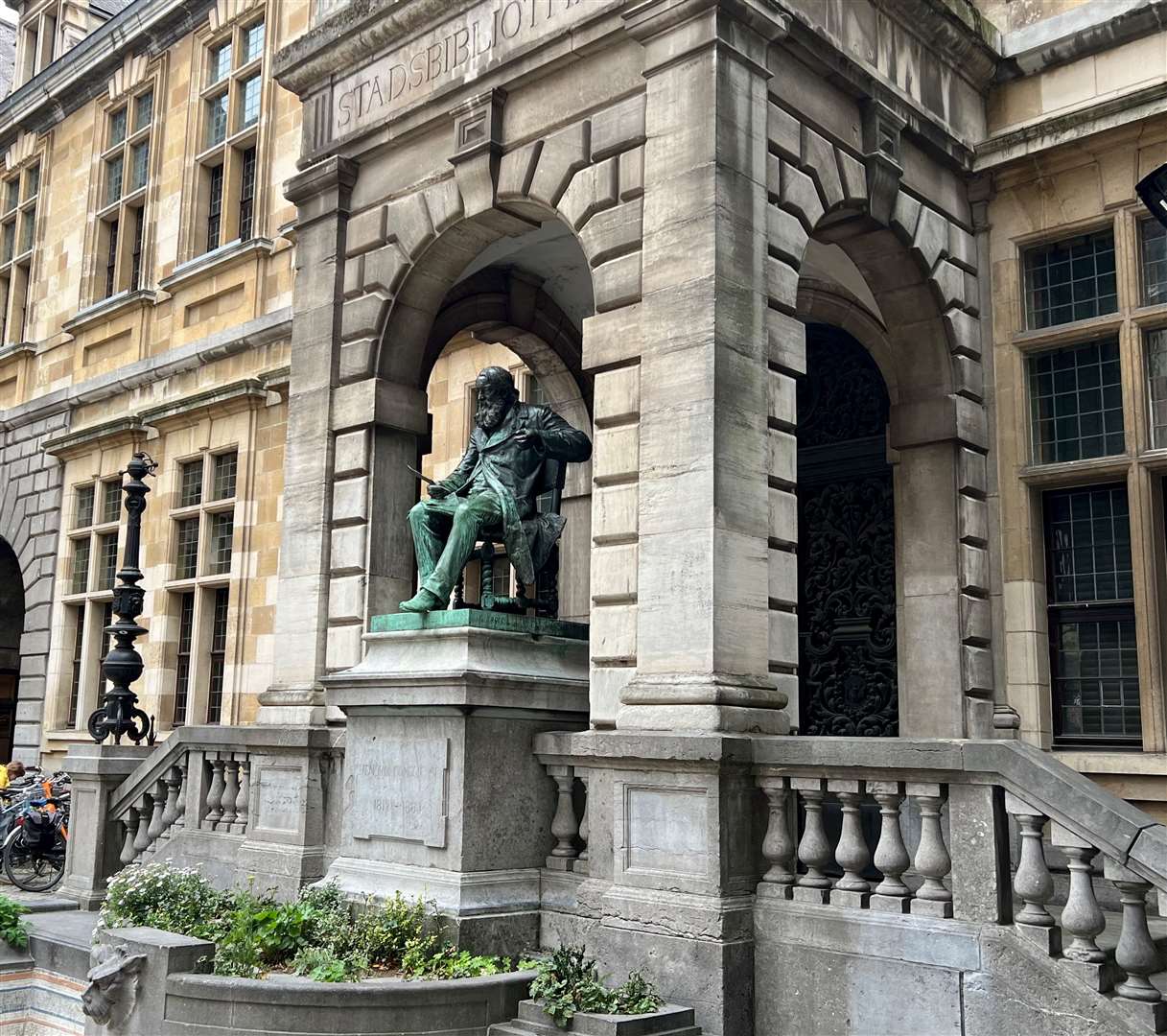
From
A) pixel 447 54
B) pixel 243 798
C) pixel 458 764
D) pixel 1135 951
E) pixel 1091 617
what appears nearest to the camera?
pixel 1135 951

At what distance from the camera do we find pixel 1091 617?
418 inches

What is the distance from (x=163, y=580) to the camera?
61.6 feet

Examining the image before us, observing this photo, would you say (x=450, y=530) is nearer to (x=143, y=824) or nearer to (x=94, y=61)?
(x=143, y=824)

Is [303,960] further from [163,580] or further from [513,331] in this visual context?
[163,580]

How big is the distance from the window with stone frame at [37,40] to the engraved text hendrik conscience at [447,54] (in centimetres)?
1563

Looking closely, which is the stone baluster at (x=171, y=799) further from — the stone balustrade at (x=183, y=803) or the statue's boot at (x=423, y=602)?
the statue's boot at (x=423, y=602)

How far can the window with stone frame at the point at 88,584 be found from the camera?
2017 centimetres

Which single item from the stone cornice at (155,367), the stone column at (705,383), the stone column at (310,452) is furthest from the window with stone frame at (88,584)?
the stone column at (705,383)

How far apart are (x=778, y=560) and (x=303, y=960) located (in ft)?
13.1

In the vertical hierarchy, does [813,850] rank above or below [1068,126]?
below

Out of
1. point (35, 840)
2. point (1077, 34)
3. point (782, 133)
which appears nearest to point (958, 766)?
point (782, 133)

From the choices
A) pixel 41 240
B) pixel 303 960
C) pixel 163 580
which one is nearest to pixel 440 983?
pixel 303 960

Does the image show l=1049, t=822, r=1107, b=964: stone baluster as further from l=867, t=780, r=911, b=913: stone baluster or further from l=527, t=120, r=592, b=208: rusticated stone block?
l=527, t=120, r=592, b=208: rusticated stone block

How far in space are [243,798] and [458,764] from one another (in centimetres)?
365
